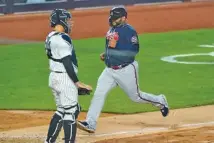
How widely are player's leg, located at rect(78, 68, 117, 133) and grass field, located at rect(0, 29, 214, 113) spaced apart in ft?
5.49

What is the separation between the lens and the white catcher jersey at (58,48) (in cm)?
951

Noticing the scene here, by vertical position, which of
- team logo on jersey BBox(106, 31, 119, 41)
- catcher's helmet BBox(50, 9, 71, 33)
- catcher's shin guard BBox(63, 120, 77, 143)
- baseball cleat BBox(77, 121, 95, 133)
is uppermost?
catcher's helmet BBox(50, 9, 71, 33)

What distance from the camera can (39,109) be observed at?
1352cm

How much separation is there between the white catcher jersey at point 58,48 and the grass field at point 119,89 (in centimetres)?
365

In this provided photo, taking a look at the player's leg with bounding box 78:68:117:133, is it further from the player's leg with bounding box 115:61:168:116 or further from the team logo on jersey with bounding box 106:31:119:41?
the team logo on jersey with bounding box 106:31:119:41

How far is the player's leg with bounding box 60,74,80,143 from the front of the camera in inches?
377

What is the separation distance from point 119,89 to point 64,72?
239 inches

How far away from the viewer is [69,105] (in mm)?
9578

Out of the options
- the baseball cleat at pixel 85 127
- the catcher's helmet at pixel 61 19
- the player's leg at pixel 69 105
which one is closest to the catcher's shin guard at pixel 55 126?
the player's leg at pixel 69 105

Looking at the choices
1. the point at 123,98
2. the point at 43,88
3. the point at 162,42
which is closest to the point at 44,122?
the point at 123,98

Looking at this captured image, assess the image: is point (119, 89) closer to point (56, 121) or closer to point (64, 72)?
point (56, 121)

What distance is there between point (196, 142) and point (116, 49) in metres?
1.87

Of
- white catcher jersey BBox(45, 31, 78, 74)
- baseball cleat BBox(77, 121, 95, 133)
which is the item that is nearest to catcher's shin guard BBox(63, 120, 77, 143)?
white catcher jersey BBox(45, 31, 78, 74)

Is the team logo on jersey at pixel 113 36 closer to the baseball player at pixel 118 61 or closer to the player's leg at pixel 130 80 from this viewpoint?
the baseball player at pixel 118 61
